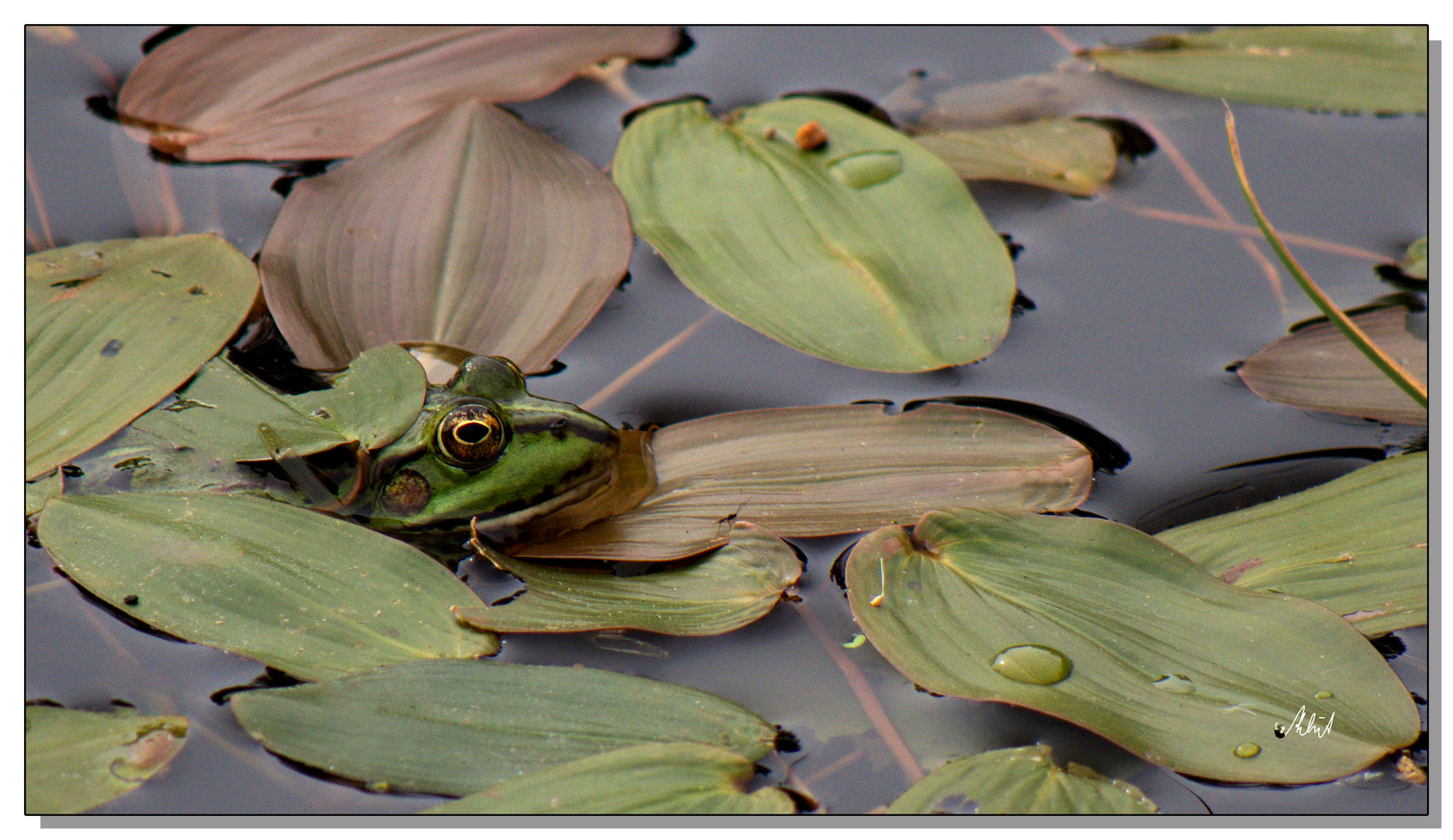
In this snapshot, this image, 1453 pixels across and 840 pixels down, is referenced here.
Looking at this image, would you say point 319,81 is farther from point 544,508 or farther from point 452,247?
point 544,508

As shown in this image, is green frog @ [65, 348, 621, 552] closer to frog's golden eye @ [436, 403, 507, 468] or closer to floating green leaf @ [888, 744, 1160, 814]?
frog's golden eye @ [436, 403, 507, 468]

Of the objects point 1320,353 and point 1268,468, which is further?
point 1320,353

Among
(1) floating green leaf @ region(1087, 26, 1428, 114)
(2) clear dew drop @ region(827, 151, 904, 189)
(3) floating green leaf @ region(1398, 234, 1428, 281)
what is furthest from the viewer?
(1) floating green leaf @ region(1087, 26, 1428, 114)

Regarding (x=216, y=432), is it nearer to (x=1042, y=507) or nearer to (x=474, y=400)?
(x=474, y=400)

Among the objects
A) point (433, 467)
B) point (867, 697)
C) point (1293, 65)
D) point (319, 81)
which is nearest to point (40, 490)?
point (433, 467)

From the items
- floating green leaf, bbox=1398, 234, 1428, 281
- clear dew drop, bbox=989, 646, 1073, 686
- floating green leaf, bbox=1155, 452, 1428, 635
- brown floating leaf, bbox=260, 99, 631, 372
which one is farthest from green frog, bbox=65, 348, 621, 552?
floating green leaf, bbox=1398, 234, 1428, 281

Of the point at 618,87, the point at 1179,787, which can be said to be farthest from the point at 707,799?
the point at 618,87
